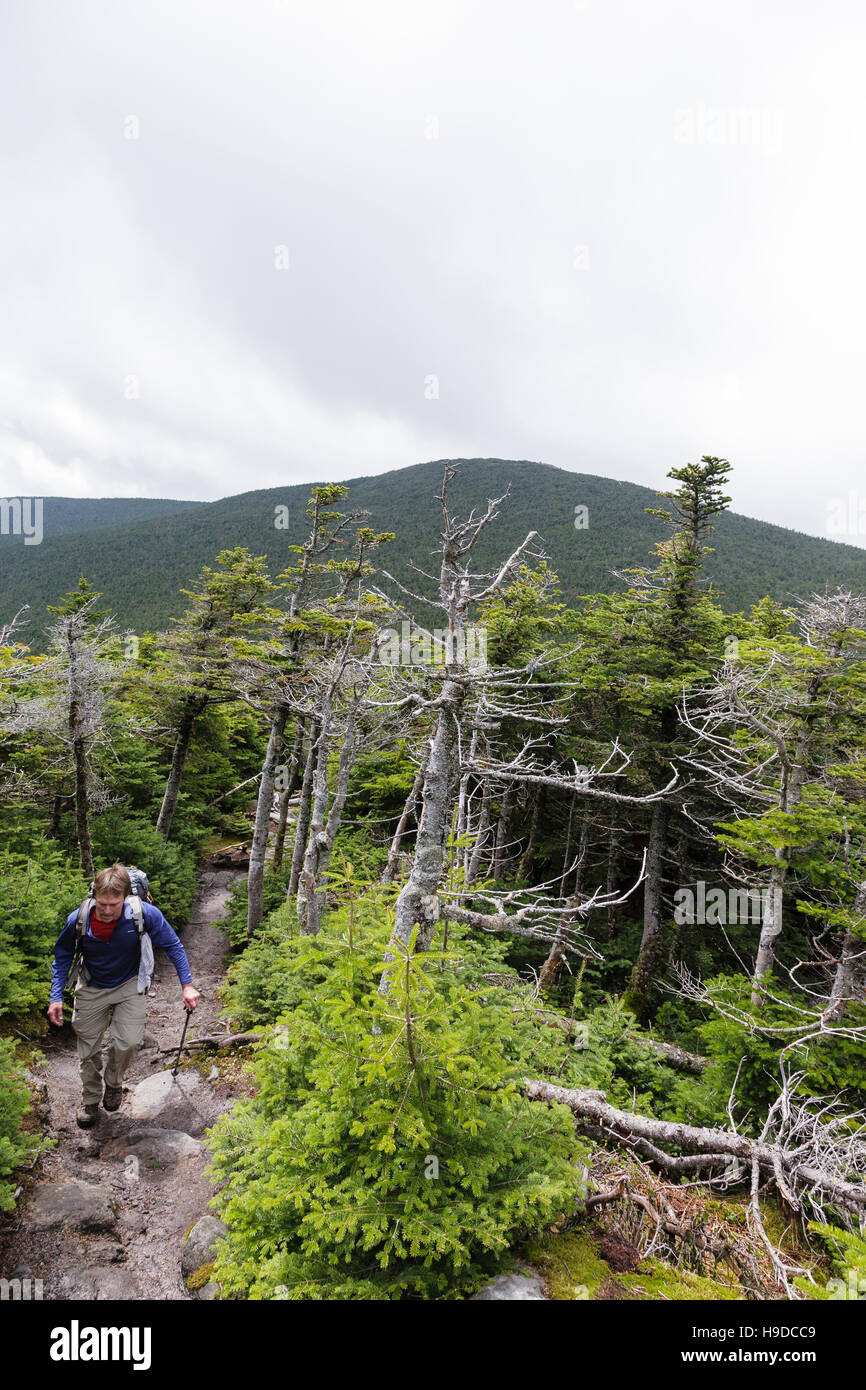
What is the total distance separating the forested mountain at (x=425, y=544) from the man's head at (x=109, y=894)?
51.7 meters

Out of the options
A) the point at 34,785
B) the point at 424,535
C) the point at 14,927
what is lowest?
the point at 14,927

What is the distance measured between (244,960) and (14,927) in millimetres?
3826

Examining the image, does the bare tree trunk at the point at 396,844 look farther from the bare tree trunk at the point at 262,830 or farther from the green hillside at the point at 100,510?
the green hillside at the point at 100,510

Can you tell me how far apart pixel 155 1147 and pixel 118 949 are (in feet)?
7.76

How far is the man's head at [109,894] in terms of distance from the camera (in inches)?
189

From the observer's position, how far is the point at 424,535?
96688 mm

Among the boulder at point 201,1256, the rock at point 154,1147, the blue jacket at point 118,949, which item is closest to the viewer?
the boulder at point 201,1256

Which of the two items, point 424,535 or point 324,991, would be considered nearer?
point 324,991

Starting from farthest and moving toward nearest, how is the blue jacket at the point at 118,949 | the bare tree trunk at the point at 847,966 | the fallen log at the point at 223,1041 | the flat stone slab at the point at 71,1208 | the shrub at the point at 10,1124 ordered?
the fallen log at the point at 223,1041
the bare tree trunk at the point at 847,966
the blue jacket at the point at 118,949
the flat stone slab at the point at 71,1208
the shrub at the point at 10,1124

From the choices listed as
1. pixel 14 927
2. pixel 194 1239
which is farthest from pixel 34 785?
pixel 194 1239

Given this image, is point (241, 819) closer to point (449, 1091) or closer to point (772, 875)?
point (772, 875)

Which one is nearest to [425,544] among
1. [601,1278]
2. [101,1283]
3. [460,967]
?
[460,967]

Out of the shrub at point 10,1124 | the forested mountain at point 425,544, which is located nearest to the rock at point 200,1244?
the shrub at point 10,1124

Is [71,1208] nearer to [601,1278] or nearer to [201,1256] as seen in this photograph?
[201,1256]
